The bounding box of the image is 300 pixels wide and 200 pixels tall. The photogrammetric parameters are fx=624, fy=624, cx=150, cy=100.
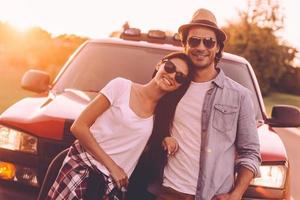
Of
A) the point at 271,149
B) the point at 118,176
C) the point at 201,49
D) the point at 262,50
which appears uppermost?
the point at 201,49

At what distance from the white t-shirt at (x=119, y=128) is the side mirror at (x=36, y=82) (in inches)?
87.6

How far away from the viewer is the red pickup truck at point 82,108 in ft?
12.8

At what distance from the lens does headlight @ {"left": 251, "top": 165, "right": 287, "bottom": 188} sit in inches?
156

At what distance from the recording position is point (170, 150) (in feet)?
11.0

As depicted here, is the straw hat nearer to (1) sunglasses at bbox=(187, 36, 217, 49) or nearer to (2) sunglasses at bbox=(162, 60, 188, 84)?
(1) sunglasses at bbox=(187, 36, 217, 49)

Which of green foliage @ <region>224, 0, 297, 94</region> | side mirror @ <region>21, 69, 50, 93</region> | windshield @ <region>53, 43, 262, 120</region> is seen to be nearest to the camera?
side mirror @ <region>21, 69, 50, 93</region>

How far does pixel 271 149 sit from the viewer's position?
13.4ft

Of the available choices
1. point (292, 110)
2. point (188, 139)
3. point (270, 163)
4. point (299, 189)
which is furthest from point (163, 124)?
point (299, 189)

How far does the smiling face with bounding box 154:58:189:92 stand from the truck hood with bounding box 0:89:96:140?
2.78 feet

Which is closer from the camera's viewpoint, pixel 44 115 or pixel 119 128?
pixel 119 128

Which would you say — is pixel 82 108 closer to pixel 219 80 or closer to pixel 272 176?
pixel 219 80

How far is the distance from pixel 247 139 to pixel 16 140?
152cm

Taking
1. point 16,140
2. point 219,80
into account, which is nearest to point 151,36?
point 16,140

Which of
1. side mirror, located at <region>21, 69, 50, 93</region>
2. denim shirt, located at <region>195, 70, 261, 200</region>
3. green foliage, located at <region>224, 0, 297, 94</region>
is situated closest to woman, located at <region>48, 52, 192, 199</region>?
denim shirt, located at <region>195, 70, 261, 200</region>
